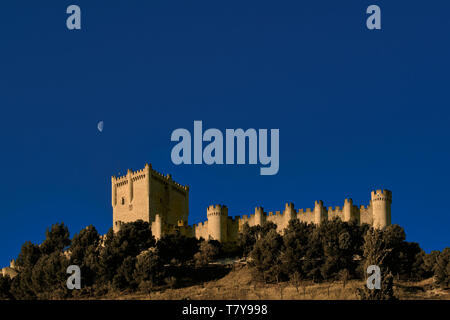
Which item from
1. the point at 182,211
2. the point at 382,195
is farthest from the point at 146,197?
the point at 382,195

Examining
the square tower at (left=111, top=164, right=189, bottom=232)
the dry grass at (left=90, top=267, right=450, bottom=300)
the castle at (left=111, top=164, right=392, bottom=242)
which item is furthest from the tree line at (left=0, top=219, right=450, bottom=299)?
the square tower at (left=111, top=164, right=189, bottom=232)

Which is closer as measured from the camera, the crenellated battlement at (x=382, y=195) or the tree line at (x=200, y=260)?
the tree line at (x=200, y=260)

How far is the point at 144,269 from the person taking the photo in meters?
55.8

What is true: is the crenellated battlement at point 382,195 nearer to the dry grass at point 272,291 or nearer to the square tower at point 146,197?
the dry grass at point 272,291

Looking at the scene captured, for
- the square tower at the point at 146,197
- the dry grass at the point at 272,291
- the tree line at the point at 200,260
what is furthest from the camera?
the square tower at the point at 146,197

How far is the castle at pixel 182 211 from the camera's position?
211 ft

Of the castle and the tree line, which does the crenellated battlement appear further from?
the tree line

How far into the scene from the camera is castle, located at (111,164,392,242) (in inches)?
2530

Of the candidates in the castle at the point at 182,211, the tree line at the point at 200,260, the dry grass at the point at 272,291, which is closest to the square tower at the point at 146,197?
the castle at the point at 182,211

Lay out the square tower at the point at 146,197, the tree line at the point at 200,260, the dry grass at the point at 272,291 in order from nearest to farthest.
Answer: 1. the dry grass at the point at 272,291
2. the tree line at the point at 200,260
3. the square tower at the point at 146,197

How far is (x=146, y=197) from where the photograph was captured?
75.2 meters

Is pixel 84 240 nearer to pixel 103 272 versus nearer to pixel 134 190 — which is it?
pixel 103 272

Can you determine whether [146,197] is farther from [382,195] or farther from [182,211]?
[382,195]
